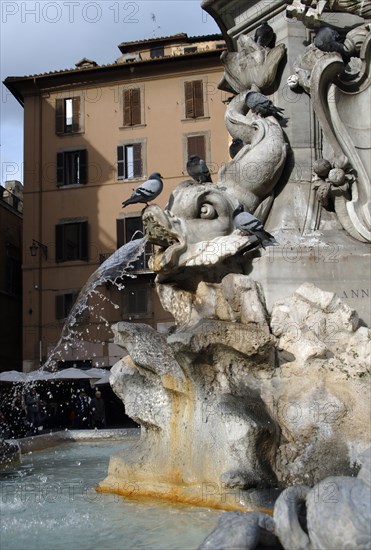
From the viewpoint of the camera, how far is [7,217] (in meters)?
32.8

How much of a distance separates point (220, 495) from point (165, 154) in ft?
84.4

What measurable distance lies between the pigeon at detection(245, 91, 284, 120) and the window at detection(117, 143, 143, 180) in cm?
2330

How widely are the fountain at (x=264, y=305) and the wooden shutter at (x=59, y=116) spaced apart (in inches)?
950

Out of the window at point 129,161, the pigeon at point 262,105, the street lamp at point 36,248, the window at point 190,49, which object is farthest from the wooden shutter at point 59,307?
the pigeon at point 262,105

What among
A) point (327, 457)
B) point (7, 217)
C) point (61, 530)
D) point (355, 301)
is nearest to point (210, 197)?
point (355, 301)

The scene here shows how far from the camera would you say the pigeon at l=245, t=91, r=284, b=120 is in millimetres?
6711

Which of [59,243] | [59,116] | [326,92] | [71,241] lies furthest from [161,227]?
[59,116]

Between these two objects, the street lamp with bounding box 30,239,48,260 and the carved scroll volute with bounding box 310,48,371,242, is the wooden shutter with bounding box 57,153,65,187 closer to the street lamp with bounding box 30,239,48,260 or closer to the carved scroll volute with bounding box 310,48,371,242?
the street lamp with bounding box 30,239,48,260

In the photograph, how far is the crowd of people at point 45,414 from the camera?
1482 cm

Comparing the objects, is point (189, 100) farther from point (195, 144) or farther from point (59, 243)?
point (59, 243)

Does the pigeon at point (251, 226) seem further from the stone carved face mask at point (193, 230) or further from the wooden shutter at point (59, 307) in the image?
the wooden shutter at point (59, 307)

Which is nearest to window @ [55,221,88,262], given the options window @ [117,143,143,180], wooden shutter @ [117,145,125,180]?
wooden shutter @ [117,145,125,180]

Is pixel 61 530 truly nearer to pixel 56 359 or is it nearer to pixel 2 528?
pixel 2 528

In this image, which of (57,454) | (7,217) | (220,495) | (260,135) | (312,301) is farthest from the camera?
(7,217)
